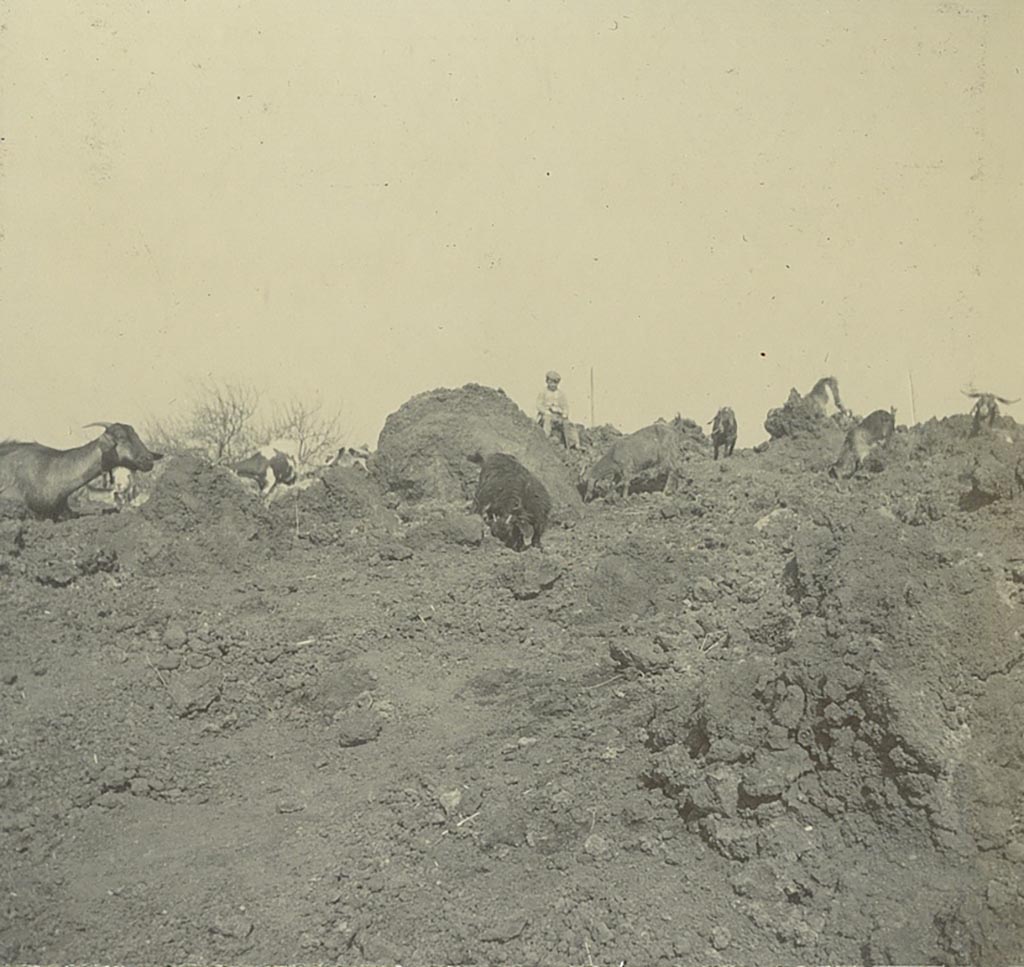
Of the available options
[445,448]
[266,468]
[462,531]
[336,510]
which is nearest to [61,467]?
[336,510]

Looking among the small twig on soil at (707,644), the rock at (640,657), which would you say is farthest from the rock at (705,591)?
the rock at (640,657)

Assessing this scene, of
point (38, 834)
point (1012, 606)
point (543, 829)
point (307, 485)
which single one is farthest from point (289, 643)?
point (1012, 606)

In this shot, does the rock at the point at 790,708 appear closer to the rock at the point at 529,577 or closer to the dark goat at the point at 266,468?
the rock at the point at 529,577

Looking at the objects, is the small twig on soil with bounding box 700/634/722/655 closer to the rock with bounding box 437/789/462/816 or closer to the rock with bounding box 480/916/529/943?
the rock with bounding box 437/789/462/816

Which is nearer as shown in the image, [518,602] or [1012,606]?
[1012,606]

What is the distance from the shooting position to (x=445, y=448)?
8758mm

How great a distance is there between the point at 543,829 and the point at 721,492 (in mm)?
4268

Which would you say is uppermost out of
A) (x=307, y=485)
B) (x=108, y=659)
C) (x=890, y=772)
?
(x=307, y=485)

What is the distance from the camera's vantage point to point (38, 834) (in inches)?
153

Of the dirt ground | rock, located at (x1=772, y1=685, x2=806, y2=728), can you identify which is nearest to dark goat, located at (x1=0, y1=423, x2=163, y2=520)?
the dirt ground

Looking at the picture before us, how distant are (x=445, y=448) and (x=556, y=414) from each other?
3.91ft

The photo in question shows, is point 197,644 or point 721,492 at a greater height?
point 721,492

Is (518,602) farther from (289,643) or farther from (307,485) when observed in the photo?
(307,485)

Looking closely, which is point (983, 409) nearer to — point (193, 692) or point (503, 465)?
point (503, 465)
